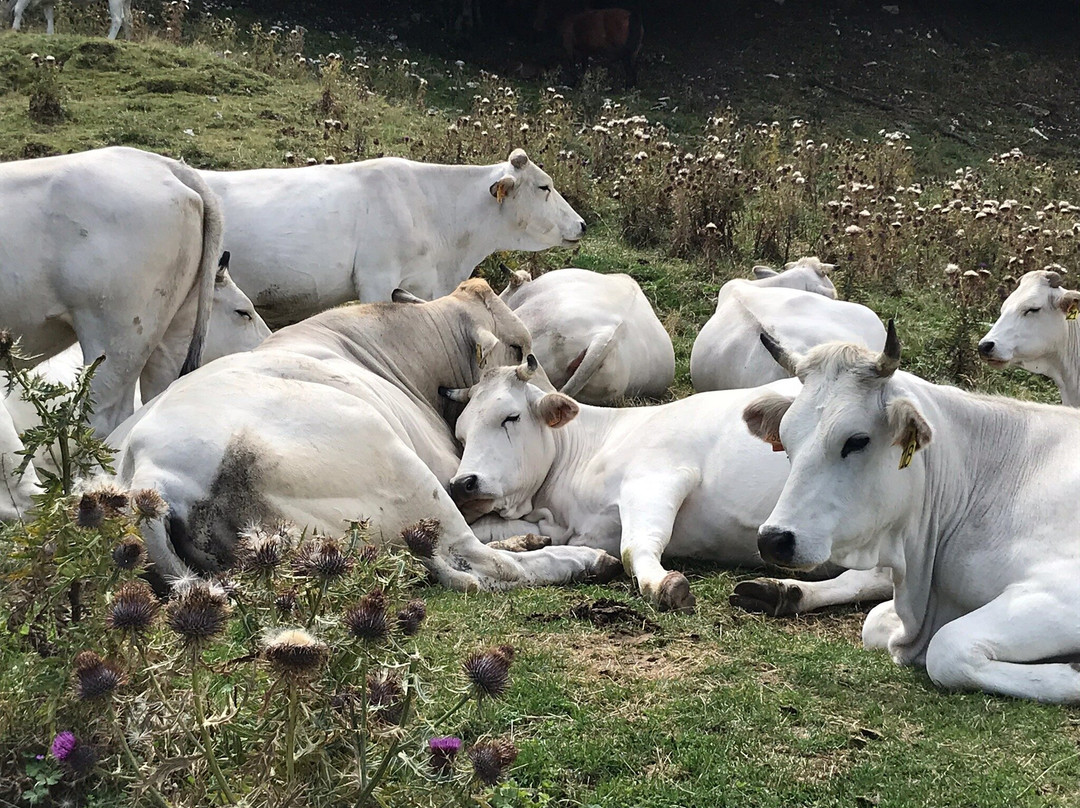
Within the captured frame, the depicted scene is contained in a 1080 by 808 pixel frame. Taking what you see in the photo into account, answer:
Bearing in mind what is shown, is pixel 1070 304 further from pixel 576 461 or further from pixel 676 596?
pixel 676 596

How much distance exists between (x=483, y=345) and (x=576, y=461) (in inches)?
38.2

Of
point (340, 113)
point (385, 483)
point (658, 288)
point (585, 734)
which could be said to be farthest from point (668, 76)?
point (585, 734)

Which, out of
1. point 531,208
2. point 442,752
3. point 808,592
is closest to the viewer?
point 442,752

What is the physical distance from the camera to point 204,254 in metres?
7.38

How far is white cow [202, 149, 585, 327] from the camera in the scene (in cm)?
945

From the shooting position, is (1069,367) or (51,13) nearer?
(1069,367)

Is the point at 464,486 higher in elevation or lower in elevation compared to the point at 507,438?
lower

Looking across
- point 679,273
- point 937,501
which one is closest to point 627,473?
point 937,501

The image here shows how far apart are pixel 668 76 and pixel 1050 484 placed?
19222 millimetres

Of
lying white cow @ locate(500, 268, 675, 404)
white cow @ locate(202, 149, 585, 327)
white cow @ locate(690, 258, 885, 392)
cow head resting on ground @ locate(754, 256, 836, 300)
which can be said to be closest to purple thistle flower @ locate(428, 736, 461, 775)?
white cow @ locate(690, 258, 885, 392)

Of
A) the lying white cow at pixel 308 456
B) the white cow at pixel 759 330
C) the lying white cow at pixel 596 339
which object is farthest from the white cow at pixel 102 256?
the white cow at pixel 759 330

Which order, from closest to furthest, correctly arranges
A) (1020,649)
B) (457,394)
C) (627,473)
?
(1020,649) < (627,473) < (457,394)

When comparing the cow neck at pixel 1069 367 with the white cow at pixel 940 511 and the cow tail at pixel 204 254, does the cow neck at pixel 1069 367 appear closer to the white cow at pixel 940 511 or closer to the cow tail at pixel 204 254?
the white cow at pixel 940 511

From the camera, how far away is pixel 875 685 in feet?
15.6
